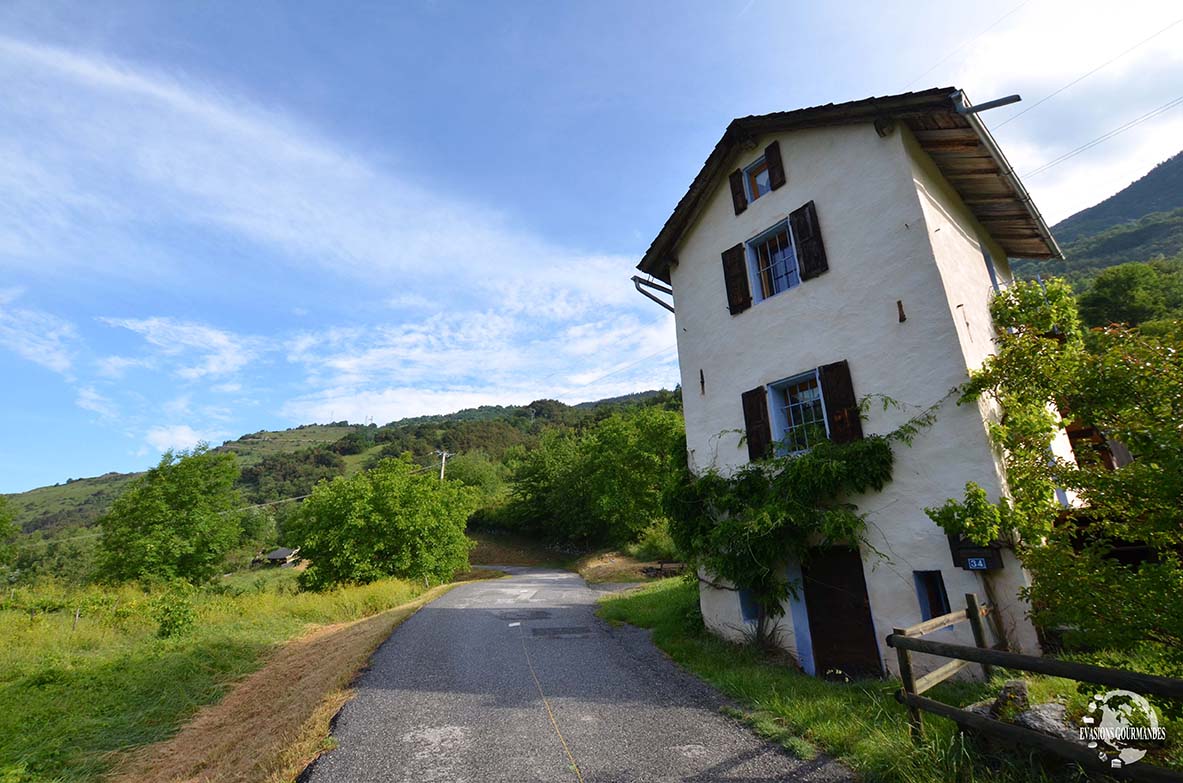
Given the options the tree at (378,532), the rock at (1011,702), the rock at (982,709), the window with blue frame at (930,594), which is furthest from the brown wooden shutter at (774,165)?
the tree at (378,532)

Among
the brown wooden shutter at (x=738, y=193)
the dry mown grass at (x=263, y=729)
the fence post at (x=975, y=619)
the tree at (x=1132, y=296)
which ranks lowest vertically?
the dry mown grass at (x=263, y=729)

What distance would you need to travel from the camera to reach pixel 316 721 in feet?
19.6

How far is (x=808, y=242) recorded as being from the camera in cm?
844

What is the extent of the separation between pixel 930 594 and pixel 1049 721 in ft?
10.8

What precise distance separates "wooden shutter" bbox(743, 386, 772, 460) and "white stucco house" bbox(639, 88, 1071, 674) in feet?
0.12

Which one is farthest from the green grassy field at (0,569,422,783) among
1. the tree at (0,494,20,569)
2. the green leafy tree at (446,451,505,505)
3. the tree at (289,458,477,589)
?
the green leafy tree at (446,451,505,505)

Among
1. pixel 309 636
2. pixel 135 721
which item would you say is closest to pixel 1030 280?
pixel 135 721

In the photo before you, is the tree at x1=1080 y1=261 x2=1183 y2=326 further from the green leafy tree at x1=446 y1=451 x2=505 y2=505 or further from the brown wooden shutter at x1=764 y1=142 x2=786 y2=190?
the green leafy tree at x1=446 y1=451 x2=505 y2=505

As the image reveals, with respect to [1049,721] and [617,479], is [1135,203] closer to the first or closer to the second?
[617,479]

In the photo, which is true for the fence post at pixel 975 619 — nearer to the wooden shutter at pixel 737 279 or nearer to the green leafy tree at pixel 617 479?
the wooden shutter at pixel 737 279

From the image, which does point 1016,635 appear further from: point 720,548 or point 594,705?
point 594,705

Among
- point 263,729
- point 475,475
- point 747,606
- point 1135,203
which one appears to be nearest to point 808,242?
point 747,606

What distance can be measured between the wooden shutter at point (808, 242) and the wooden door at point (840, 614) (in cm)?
467

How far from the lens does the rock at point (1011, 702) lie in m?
3.82
